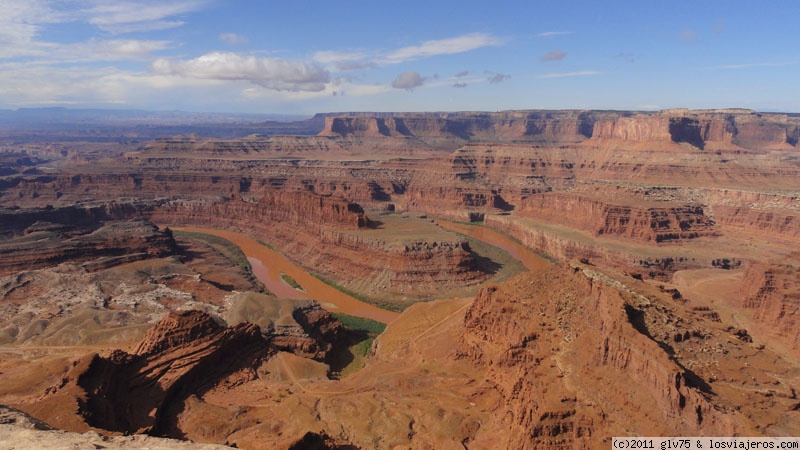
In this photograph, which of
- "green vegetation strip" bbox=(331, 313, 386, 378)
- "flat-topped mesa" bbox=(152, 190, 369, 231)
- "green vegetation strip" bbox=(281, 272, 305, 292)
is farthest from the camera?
"flat-topped mesa" bbox=(152, 190, 369, 231)

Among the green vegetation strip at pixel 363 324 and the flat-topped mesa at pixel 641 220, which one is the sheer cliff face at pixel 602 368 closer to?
the green vegetation strip at pixel 363 324

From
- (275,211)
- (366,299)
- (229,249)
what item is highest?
(275,211)

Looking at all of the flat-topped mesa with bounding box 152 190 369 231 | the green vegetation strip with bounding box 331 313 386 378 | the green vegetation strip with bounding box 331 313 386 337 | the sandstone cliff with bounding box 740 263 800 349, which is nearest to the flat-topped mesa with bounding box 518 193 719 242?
the sandstone cliff with bounding box 740 263 800 349

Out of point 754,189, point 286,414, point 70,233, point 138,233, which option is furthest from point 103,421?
point 754,189

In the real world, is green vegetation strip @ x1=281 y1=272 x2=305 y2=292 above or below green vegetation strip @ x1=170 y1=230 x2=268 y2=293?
below

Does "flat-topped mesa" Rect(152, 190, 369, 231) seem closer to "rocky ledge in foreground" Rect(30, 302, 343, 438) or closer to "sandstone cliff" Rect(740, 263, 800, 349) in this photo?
"rocky ledge in foreground" Rect(30, 302, 343, 438)

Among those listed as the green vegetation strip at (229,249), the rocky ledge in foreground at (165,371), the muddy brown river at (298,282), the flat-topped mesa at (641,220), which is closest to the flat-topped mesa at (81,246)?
the green vegetation strip at (229,249)

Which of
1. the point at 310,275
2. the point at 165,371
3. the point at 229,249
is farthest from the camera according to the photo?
the point at 229,249

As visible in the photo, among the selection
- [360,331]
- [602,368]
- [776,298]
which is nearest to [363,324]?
[360,331]

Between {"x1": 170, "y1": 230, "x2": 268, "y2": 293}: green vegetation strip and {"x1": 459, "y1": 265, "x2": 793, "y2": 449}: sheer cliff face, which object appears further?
{"x1": 170, "y1": 230, "x2": 268, "y2": 293}: green vegetation strip

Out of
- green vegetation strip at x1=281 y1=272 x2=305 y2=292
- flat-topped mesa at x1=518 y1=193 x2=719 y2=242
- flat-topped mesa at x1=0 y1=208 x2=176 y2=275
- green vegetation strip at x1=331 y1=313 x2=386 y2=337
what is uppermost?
flat-topped mesa at x1=518 y1=193 x2=719 y2=242

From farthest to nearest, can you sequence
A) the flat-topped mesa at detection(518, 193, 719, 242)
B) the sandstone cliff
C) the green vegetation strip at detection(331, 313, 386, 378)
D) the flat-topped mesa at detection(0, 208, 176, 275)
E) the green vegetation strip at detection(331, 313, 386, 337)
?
the flat-topped mesa at detection(518, 193, 719, 242) → the flat-topped mesa at detection(0, 208, 176, 275) → the green vegetation strip at detection(331, 313, 386, 337) → the green vegetation strip at detection(331, 313, 386, 378) → the sandstone cliff

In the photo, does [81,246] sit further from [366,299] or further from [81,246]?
[366,299]
